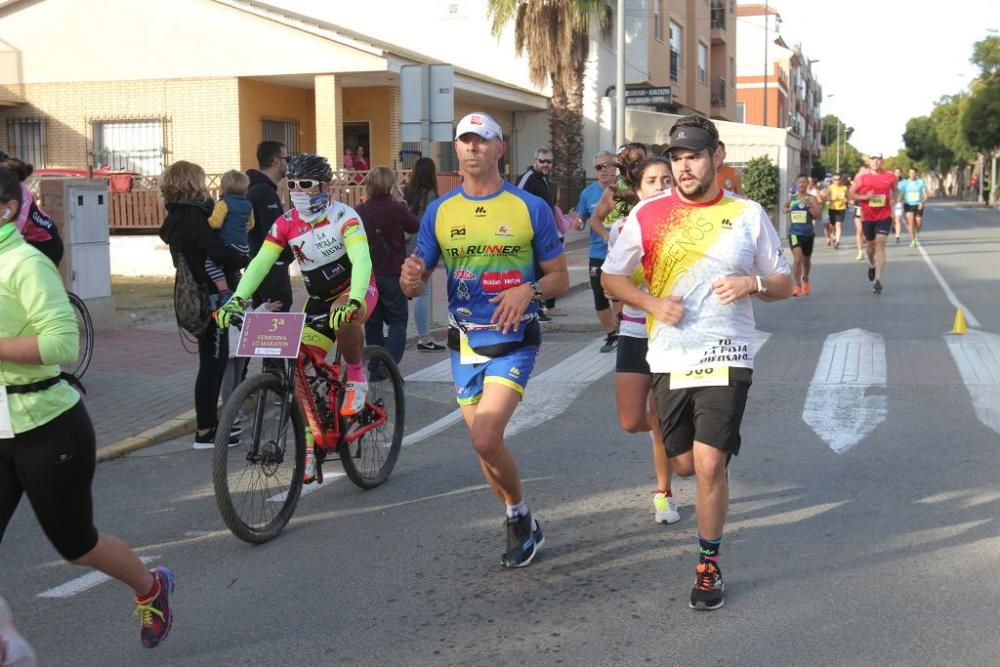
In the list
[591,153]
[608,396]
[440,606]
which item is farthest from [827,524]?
[591,153]

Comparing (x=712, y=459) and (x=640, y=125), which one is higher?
(x=640, y=125)

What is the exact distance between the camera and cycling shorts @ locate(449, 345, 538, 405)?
4.97 m

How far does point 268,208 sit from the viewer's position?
8695 mm

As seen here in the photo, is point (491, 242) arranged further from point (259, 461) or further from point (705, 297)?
point (259, 461)

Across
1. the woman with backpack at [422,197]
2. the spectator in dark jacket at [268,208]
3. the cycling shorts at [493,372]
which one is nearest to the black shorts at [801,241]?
the woman with backpack at [422,197]

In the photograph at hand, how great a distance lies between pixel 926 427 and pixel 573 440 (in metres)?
2.43

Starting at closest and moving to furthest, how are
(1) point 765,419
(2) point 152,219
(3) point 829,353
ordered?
(1) point 765,419, (3) point 829,353, (2) point 152,219

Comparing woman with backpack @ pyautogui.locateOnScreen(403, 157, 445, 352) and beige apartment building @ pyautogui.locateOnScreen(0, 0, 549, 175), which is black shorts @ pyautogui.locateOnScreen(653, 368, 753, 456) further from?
beige apartment building @ pyautogui.locateOnScreen(0, 0, 549, 175)

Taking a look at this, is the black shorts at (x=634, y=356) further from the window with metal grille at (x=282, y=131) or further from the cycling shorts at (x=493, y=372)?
the window with metal grille at (x=282, y=131)

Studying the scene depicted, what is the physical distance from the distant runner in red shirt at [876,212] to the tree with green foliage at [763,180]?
64.9ft

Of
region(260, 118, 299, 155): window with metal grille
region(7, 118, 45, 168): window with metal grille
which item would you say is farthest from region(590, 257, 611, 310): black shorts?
region(7, 118, 45, 168): window with metal grille

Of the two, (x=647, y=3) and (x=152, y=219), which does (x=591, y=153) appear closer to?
(x=647, y=3)

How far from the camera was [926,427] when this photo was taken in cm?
778

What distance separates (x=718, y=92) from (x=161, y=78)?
29799 mm
